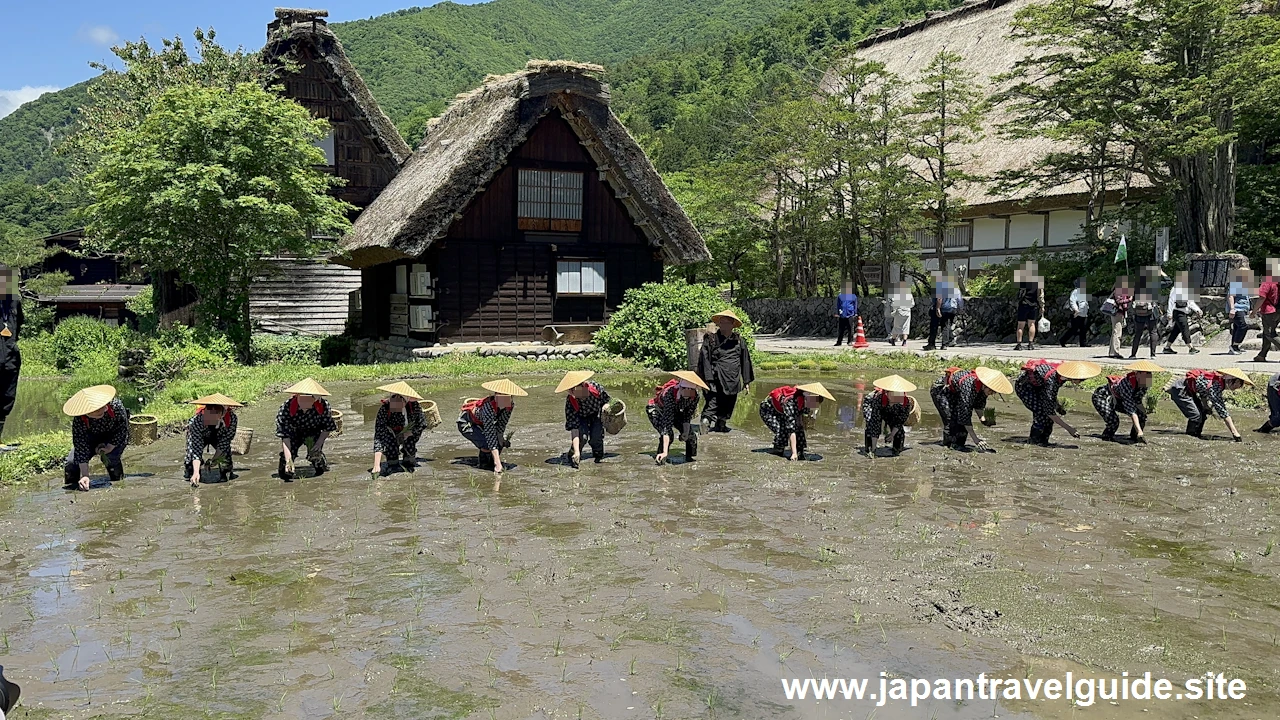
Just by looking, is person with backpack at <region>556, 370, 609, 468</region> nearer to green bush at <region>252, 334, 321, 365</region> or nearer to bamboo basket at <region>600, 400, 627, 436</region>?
bamboo basket at <region>600, 400, 627, 436</region>

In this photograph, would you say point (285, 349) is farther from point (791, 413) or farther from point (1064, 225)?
point (1064, 225)

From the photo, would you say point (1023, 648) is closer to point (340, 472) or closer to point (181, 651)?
point (181, 651)

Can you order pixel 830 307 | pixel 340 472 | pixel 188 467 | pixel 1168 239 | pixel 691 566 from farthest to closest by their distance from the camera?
pixel 830 307 < pixel 1168 239 < pixel 340 472 < pixel 188 467 < pixel 691 566

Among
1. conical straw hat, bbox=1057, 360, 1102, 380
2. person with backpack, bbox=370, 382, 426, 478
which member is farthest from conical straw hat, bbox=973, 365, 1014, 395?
person with backpack, bbox=370, 382, 426, 478

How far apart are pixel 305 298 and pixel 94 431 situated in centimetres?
1893

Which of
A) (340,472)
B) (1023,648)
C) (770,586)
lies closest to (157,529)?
(340,472)

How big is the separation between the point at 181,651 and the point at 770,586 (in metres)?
3.16

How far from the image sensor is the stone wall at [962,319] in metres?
19.3

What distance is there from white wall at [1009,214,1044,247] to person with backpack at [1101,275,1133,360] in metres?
9.01

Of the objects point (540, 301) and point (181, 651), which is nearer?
point (181, 651)

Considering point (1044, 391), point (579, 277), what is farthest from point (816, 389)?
point (579, 277)

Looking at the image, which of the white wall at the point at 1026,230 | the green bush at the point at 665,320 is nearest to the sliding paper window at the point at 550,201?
the green bush at the point at 665,320

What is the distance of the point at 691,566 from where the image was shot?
241 inches

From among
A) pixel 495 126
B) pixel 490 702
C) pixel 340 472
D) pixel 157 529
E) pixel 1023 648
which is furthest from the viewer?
pixel 495 126
